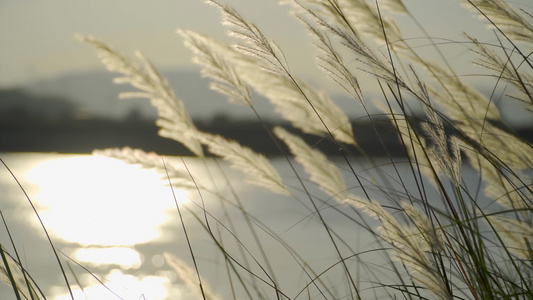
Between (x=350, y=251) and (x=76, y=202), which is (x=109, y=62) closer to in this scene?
(x=350, y=251)

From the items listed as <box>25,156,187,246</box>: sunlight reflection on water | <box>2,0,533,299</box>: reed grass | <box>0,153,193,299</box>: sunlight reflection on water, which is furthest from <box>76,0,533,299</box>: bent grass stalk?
<box>25,156,187,246</box>: sunlight reflection on water

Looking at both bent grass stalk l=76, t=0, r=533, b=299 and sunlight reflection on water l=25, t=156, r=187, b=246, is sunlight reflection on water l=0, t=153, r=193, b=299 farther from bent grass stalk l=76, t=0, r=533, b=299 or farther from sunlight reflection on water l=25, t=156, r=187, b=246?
bent grass stalk l=76, t=0, r=533, b=299

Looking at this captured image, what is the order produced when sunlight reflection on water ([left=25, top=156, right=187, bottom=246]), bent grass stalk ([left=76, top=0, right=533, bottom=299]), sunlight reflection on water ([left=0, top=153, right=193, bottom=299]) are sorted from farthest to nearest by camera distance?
sunlight reflection on water ([left=25, top=156, right=187, bottom=246]) < sunlight reflection on water ([left=0, top=153, right=193, bottom=299]) < bent grass stalk ([left=76, top=0, right=533, bottom=299])

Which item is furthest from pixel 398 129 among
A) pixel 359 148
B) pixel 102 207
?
pixel 102 207

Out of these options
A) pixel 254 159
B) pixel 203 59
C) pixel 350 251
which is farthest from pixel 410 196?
pixel 203 59

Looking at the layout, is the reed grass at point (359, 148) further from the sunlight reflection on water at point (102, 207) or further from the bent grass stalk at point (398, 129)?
the sunlight reflection on water at point (102, 207)

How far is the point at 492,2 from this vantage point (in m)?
1.74

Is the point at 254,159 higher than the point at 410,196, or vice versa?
the point at 254,159

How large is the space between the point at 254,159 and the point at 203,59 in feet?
1.04

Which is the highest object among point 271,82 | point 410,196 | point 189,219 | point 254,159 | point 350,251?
point 271,82

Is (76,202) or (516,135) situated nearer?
(516,135)

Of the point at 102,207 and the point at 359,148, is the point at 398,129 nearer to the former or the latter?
the point at 359,148

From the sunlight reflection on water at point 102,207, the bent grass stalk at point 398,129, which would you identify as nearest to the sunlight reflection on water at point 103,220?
the sunlight reflection on water at point 102,207

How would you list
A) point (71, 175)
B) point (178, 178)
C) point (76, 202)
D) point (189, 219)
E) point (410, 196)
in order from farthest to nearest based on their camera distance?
point (71, 175) < point (76, 202) < point (189, 219) < point (178, 178) < point (410, 196)
